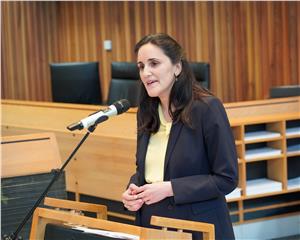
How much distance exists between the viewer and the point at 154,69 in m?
2.01

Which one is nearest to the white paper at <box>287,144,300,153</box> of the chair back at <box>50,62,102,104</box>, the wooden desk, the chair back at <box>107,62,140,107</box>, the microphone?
the wooden desk

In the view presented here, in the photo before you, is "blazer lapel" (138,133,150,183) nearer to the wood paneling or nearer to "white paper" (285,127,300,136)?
"white paper" (285,127,300,136)

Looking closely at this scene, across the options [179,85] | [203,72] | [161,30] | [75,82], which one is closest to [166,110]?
Result: [179,85]

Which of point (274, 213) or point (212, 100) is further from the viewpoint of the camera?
point (274, 213)

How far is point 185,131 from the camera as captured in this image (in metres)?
2.01

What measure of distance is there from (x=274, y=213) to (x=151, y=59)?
217 cm

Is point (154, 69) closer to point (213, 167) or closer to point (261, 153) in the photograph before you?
point (213, 167)

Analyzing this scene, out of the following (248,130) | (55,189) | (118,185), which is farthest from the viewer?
(248,130)

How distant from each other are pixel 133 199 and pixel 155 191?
97 mm

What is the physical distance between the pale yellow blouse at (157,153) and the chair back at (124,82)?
3.06m

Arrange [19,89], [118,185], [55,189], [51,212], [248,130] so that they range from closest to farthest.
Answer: [51,212], [55,189], [118,185], [248,130], [19,89]

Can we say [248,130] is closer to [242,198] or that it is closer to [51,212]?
[242,198]

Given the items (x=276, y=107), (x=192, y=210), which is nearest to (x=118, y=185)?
(x=276, y=107)

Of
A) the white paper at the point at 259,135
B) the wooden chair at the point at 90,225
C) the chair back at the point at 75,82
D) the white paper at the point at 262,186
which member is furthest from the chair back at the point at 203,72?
the wooden chair at the point at 90,225
